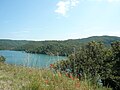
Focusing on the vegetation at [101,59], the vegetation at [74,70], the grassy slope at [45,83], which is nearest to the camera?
the grassy slope at [45,83]

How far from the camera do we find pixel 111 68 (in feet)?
116

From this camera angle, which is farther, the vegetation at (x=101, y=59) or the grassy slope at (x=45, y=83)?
the vegetation at (x=101, y=59)

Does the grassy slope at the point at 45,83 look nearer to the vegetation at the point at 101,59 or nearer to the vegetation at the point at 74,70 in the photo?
the vegetation at the point at 74,70

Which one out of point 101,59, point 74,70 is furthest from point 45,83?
point 101,59

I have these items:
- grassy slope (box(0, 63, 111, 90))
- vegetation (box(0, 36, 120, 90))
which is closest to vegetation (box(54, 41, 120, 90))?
vegetation (box(0, 36, 120, 90))

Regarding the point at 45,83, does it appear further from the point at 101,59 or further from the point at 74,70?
the point at 101,59

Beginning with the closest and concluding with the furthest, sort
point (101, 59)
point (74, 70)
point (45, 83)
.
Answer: point (45, 83), point (74, 70), point (101, 59)

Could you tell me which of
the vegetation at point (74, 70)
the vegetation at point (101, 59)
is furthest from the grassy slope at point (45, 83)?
the vegetation at point (101, 59)

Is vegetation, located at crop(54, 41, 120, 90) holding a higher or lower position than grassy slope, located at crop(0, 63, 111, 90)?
lower

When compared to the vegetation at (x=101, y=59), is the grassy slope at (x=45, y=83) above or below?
above

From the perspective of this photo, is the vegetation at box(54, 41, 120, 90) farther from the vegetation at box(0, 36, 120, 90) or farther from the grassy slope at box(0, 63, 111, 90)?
the grassy slope at box(0, 63, 111, 90)

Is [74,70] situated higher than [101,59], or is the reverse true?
[74,70]

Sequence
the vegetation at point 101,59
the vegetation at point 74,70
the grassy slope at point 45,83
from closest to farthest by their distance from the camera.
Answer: the grassy slope at point 45,83
the vegetation at point 74,70
the vegetation at point 101,59

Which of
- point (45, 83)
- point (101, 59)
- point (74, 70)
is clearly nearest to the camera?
point (45, 83)
